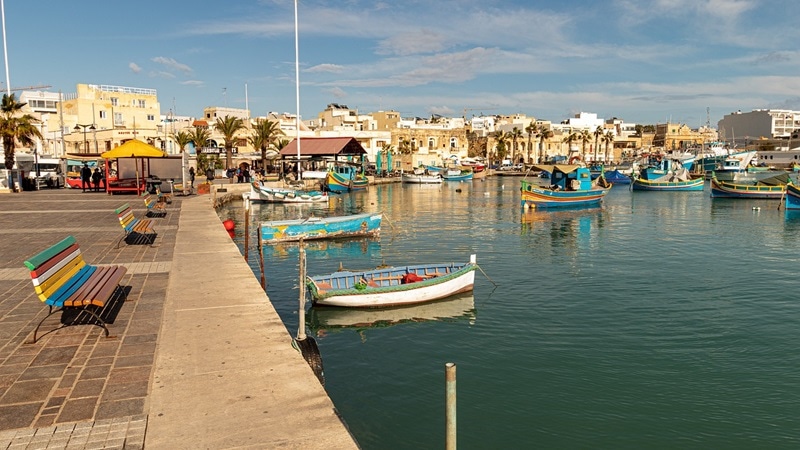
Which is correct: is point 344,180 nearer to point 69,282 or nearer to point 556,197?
point 556,197

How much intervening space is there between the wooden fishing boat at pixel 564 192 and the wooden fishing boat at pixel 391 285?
92.8ft

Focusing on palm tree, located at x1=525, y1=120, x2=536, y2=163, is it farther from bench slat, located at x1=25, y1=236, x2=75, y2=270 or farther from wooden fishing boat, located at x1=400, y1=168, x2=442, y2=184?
bench slat, located at x1=25, y1=236, x2=75, y2=270

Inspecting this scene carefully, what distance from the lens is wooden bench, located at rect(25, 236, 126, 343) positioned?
7.63 meters

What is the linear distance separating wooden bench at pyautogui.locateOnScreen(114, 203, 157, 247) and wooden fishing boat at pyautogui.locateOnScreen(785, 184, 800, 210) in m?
46.2

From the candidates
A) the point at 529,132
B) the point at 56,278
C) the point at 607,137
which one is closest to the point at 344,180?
the point at 56,278

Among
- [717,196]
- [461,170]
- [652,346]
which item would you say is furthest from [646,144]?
[652,346]

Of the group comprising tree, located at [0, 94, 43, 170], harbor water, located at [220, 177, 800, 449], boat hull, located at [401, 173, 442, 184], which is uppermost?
tree, located at [0, 94, 43, 170]

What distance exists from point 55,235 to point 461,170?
77.9 metres

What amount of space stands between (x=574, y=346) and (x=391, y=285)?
17.6ft

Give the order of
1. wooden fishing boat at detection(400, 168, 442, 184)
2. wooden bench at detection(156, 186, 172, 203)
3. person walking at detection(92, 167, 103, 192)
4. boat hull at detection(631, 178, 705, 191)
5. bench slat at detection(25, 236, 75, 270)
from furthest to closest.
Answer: wooden fishing boat at detection(400, 168, 442, 184)
boat hull at detection(631, 178, 705, 191)
person walking at detection(92, 167, 103, 192)
wooden bench at detection(156, 186, 172, 203)
bench slat at detection(25, 236, 75, 270)

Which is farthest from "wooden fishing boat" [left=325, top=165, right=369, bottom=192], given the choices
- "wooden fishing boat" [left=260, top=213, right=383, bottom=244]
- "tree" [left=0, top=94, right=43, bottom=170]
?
"wooden fishing boat" [left=260, top=213, right=383, bottom=244]

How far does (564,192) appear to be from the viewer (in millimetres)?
46219

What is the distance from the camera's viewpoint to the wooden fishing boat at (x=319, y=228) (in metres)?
26.6

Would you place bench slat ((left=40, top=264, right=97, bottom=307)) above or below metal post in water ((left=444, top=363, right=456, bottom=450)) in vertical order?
above
